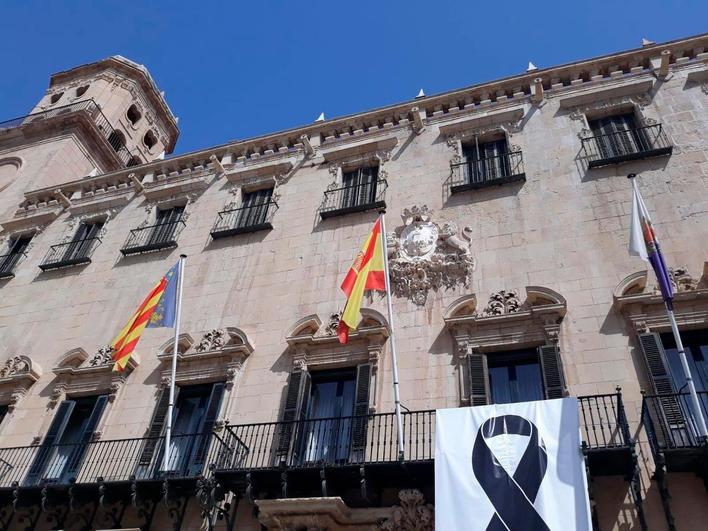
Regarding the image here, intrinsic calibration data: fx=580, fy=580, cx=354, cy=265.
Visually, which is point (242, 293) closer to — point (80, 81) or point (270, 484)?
point (270, 484)

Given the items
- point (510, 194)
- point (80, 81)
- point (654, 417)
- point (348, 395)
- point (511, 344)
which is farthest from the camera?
point (80, 81)

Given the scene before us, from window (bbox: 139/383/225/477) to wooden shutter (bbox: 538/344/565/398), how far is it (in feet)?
23.7

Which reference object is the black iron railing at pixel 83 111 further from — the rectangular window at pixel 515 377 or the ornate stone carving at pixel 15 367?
the rectangular window at pixel 515 377

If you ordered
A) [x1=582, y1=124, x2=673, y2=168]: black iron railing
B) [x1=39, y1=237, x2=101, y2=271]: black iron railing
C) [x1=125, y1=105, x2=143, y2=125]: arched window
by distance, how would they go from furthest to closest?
[x1=125, y1=105, x2=143, y2=125]: arched window, [x1=39, y1=237, x2=101, y2=271]: black iron railing, [x1=582, y1=124, x2=673, y2=168]: black iron railing

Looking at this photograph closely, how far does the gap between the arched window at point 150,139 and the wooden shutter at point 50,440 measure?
76.0ft

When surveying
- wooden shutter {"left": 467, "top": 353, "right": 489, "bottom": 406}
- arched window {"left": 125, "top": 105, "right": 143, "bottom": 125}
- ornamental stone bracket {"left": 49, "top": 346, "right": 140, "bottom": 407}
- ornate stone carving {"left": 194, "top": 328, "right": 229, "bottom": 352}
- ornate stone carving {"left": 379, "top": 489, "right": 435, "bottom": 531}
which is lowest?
ornate stone carving {"left": 379, "top": 489, "right": 435, "bottom": 531}

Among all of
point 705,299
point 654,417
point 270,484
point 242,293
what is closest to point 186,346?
point 242,293

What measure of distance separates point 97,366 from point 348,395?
7423 mm

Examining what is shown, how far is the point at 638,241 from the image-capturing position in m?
11.3

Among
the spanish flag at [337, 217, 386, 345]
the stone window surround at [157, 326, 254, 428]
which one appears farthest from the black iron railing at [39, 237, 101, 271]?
the spanish flag at [337, 217, 386, 345]

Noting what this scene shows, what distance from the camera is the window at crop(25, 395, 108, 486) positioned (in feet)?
46.1

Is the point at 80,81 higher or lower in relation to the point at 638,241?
higher

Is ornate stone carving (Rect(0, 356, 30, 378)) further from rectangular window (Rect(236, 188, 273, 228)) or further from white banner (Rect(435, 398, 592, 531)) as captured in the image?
white banner (Rect(435, 398, 592, 531))

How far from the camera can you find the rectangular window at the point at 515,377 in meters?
11.8
